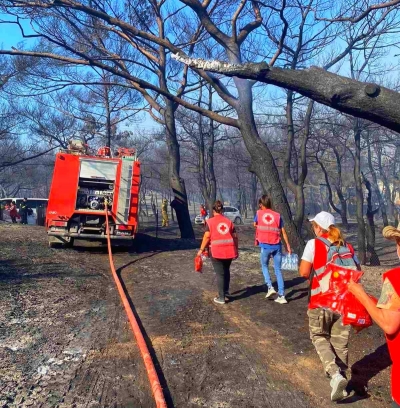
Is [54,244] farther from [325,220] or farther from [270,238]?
[325,220]

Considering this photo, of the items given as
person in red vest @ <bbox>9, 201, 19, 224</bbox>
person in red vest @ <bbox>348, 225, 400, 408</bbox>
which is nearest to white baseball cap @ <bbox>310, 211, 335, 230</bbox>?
person in red vest @ <bbox>348, 225, 400, 408</bbox>

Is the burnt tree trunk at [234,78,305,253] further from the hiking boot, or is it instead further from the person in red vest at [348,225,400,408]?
the person in red vest at [348,225,400,408]

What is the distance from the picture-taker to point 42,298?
25.5 feet

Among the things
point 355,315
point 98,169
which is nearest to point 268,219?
point 355,315

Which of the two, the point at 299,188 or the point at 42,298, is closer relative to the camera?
the point at 42,298

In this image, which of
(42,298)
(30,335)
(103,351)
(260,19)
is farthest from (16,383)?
(260,19)

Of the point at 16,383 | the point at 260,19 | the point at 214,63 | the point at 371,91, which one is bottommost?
the point at 16,383

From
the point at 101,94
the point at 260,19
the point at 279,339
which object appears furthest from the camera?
the point at 101,94

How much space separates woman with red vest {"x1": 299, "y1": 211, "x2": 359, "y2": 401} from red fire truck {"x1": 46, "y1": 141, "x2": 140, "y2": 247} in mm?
9644

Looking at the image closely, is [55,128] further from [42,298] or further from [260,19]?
[42,298]

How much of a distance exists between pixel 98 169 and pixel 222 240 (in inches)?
295

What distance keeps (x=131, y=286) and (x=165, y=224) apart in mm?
24698

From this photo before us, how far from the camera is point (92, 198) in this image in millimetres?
13969

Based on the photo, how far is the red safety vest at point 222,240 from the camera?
23.9 feet
